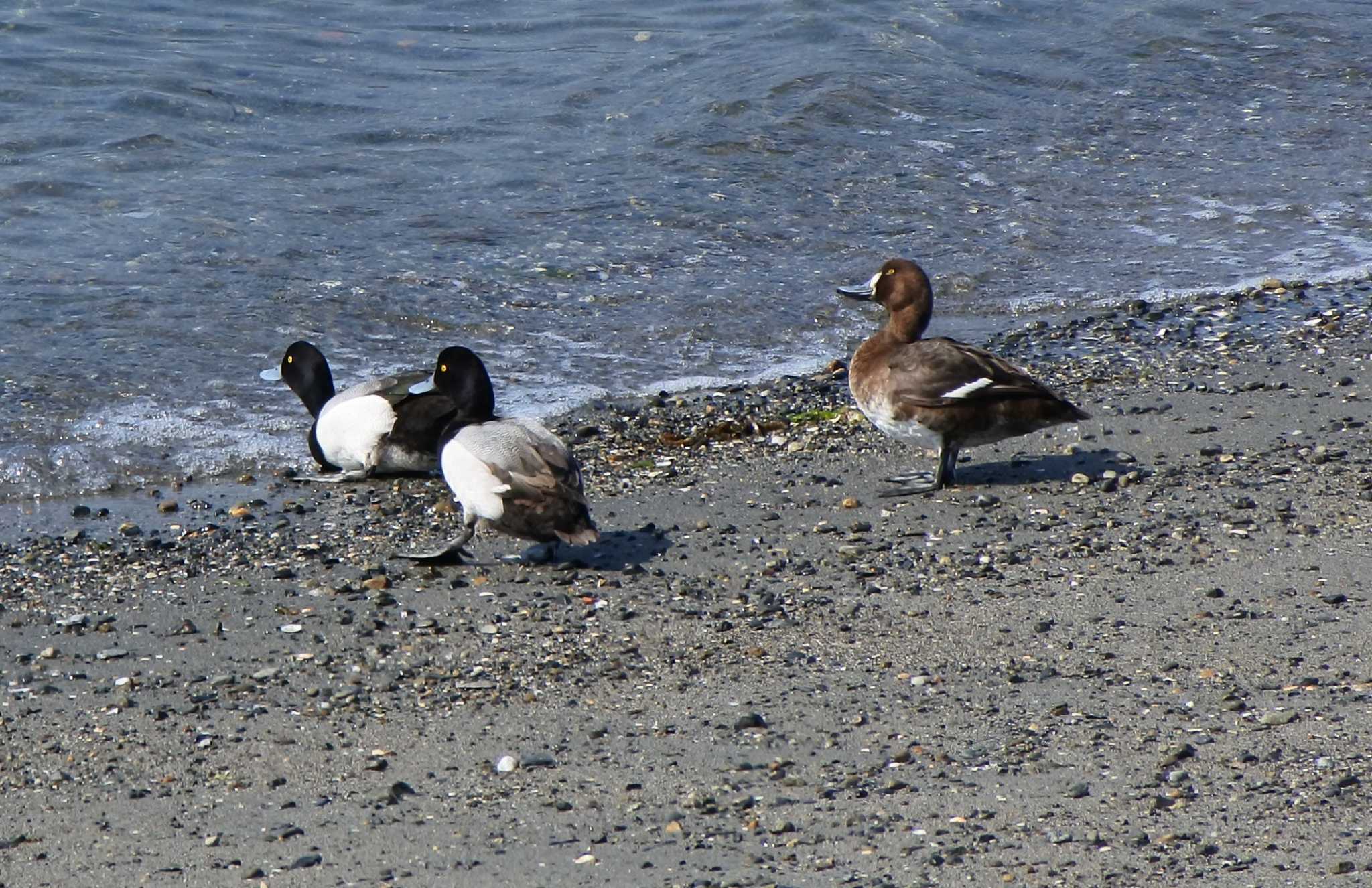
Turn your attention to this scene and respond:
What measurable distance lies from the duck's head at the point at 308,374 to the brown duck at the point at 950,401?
2.81 metres

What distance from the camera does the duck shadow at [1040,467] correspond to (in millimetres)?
6895

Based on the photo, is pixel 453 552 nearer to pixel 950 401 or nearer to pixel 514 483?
pixel 514 483

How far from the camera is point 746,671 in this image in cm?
506

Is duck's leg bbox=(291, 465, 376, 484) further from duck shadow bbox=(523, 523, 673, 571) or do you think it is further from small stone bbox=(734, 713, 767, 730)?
small stone bbox=(734, 713, 767, 730)

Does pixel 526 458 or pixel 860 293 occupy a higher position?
pixel 860 293

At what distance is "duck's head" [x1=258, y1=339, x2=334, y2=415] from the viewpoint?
26.7ft

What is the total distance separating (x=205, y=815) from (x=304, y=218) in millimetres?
7735

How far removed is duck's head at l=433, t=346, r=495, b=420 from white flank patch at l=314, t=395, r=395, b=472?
43cm

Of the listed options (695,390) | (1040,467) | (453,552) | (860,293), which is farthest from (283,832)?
(695,390)

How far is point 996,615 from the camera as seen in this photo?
5.39 meters

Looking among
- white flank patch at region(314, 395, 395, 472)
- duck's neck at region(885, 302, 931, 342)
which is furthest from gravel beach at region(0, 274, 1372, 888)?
duck's neck at region(885, 302, 931, 342)

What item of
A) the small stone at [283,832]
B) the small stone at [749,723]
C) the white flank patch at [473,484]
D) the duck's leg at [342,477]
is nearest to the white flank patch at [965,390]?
the white flank patch at [473,484]

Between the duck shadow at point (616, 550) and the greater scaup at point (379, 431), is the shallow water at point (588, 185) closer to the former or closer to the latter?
the greater scaup at point (379, 431)

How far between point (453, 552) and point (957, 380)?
2.20m
